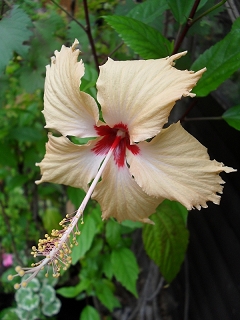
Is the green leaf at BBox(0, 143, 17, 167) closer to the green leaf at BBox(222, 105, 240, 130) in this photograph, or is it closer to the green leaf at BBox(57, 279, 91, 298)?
the green leaf at BBox(57, 279, 91, 298)

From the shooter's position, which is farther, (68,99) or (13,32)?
(13,32)

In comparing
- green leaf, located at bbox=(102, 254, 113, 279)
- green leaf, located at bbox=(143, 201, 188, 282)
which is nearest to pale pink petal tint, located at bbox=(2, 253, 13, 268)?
green leaf, located at bbox=(102, 254, 113, 279)

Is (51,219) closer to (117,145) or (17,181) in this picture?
(17,181)

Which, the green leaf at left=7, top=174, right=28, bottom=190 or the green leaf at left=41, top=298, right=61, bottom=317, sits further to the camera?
the green leaf at left=41, top=298, right=61, bottom=317

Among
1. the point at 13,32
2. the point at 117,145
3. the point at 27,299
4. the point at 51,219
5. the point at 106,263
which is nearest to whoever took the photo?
the point at 117,145

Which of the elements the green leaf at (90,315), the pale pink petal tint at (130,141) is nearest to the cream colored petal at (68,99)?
the pale pink petal tint at (130,141)

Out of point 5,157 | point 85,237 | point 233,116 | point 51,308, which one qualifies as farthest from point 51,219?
point 233,116
